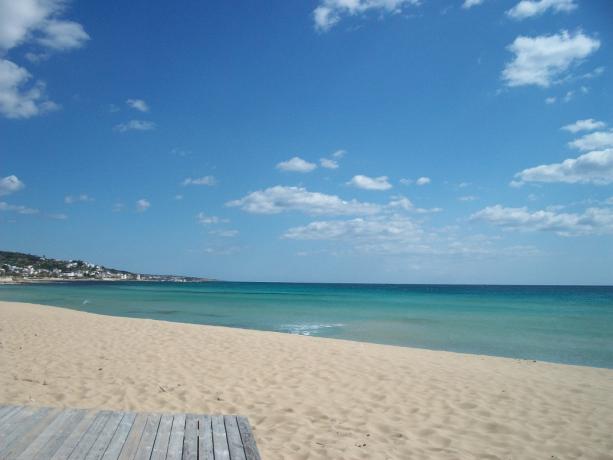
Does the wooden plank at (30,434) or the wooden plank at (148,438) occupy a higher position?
the wooden plank at (30,434)

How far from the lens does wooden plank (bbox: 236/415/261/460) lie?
3.60 meters

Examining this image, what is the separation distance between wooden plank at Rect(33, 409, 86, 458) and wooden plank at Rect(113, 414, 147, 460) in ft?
1.83

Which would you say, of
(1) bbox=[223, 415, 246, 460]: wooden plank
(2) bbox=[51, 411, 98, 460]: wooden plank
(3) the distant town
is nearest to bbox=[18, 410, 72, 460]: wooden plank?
(2) bbox=[51, 411, 98, 460]: wooden plank

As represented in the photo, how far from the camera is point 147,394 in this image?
717 cm

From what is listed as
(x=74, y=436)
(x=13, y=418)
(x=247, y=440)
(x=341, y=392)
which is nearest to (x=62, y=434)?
(x=74, y=436)

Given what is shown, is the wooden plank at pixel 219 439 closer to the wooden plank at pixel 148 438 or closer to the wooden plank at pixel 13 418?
the wooden plank at pixel 148 438

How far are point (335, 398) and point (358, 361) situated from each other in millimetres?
3310

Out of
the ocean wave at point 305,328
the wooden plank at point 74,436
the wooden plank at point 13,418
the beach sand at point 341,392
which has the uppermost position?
the wooden plank at point 13,418

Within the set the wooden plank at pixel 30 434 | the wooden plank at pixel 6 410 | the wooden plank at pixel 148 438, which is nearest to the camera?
the wooden plank at pixel 30 434

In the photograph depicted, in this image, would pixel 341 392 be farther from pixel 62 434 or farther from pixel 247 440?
pixel 62 434

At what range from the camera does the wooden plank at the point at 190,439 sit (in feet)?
11.7

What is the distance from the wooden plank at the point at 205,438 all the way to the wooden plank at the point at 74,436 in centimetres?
109

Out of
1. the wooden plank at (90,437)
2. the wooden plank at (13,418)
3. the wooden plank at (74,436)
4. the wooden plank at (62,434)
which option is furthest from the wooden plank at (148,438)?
the wooden plank at (13,418)

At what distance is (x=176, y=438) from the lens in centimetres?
387
